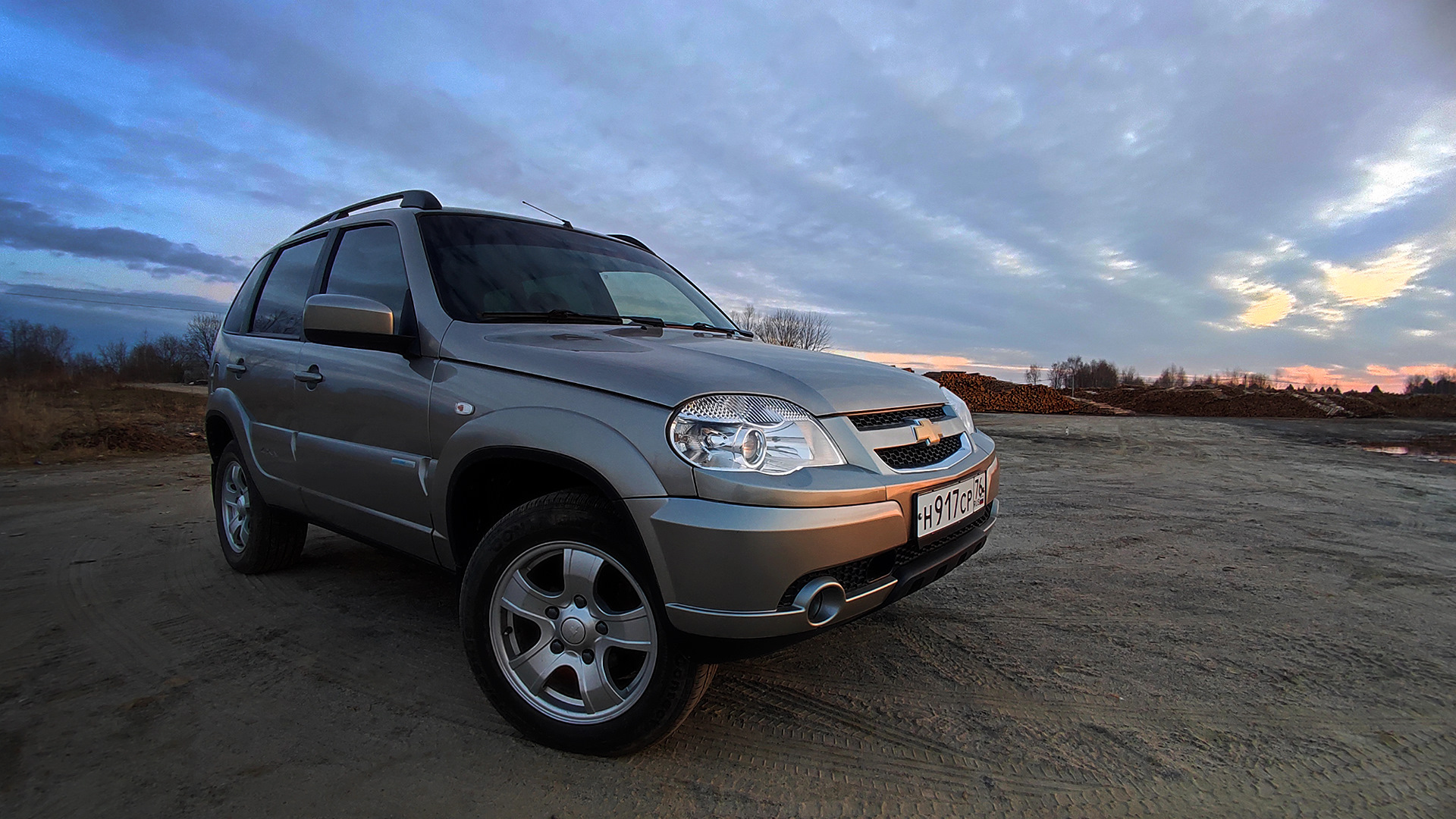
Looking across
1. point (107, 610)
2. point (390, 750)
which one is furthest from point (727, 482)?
point (107, 610)

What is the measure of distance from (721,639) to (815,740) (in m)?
0.62

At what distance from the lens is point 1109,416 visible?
1791 centimetres

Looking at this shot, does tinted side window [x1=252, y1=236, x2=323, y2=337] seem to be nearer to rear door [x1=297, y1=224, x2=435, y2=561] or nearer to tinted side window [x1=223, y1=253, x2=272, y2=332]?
tinted side window [x1=223, y1=253, x2=272, y2=332]

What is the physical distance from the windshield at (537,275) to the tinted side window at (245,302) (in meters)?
1.83

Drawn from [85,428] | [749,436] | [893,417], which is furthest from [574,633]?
[85,428]

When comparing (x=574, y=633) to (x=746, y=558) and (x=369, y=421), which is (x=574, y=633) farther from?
(x=369, y=421)

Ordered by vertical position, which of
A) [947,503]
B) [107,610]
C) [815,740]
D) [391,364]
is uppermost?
[391,364]

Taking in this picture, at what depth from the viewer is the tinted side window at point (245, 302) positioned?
3.94 metres

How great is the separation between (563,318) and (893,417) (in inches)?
53.1

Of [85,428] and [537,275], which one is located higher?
[537,275]

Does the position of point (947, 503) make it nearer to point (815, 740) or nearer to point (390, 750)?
point (815, 740)

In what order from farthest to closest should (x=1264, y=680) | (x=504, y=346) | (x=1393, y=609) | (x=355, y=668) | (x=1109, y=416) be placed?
(x=1109, y=416)
(x=1393, y=609)
(x=355, y=668)
(x=1264, y=680)
(x=504, y=346)

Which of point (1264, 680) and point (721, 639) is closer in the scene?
point (721, 639)

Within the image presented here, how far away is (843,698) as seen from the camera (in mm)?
2342
